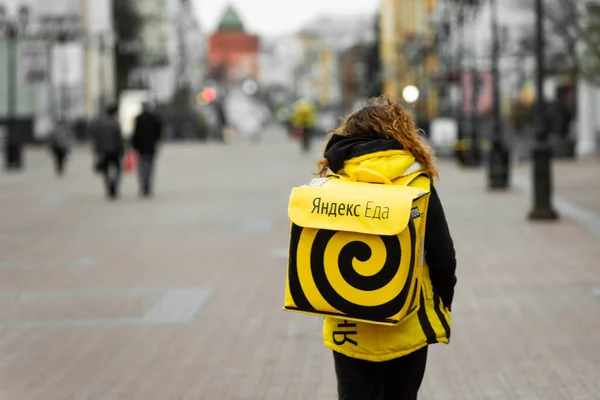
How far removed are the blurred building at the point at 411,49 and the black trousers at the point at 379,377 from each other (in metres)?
47.7

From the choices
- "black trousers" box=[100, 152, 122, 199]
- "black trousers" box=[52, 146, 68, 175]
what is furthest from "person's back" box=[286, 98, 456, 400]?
"black trousers" box=[52, 146, 68, 175]

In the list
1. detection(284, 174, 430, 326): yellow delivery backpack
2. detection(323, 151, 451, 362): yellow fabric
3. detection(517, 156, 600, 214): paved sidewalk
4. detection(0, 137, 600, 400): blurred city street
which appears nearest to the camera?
detection(284, 174, 430, 326): yellow delivery backpack

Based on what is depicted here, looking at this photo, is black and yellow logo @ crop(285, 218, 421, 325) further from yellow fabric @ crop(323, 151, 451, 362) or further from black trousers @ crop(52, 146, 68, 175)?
black trousers @ crop(52, 146, 68, 175)

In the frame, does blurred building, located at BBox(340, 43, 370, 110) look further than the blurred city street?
Yes

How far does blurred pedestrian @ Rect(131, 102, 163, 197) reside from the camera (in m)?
23.1

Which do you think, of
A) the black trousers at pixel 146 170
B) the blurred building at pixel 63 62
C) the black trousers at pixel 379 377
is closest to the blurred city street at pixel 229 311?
the black trousers at pixel 379 377

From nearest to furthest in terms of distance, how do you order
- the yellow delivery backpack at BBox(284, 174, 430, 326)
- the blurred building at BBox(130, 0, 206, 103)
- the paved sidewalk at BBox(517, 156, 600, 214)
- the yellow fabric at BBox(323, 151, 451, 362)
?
the yellow delivery backpack at BBox(284, 174, 430, 326) → the yellow fabric at BBox(323, 151, 451, 362) → the paved sidewalk at BBox(517, 156, 600, 214) → the blurred building at BBox(130, 0, 206, 103)

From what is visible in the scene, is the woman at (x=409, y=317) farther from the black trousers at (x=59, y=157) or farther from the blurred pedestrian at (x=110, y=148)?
the black trousers at (x=59, y=157)

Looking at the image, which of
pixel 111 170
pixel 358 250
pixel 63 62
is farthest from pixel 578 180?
pixel 63 62

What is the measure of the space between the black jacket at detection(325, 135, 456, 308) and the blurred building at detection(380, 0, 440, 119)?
4760cm

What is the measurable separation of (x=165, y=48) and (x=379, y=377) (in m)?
117

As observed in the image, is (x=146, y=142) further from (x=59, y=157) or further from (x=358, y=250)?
(x=358, y=250)

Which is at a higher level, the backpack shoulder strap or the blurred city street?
the backpack shoulder strap

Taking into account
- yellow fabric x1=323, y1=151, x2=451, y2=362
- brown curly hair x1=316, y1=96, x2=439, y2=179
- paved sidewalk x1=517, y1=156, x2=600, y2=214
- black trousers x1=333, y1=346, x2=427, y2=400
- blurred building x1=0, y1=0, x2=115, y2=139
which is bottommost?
paved sidewalk x1=517, y1=156, x2=600, y2=214
